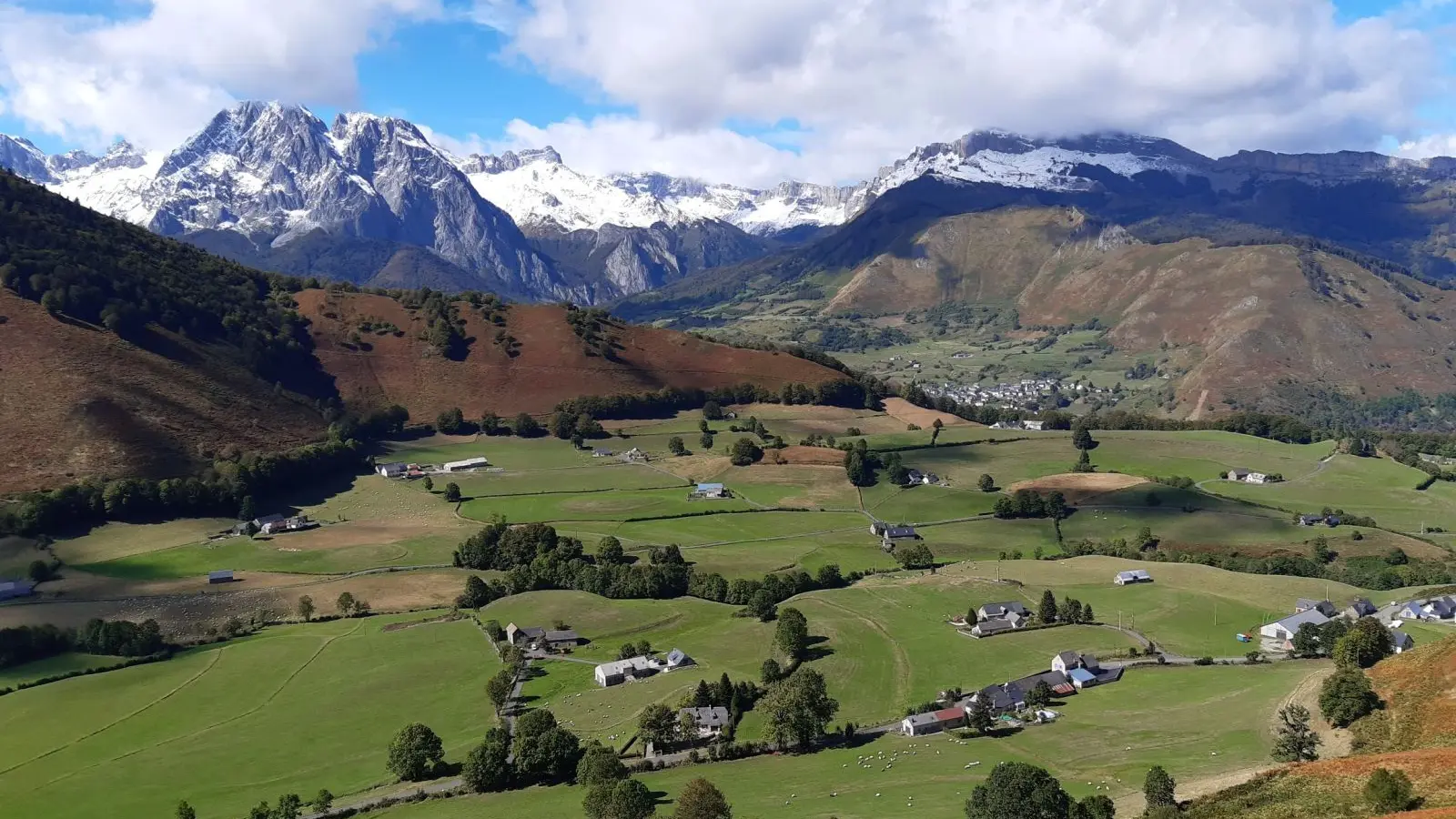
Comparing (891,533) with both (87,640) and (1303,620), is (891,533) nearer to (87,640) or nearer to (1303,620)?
(1303,620)

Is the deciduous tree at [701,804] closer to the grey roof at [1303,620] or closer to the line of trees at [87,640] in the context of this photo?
the line of trees at [87,640]

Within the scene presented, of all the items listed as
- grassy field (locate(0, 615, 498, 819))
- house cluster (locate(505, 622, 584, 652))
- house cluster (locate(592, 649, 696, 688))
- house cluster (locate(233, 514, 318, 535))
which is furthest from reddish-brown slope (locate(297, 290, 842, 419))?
house cluster (locate(592, 649, 696, 688))

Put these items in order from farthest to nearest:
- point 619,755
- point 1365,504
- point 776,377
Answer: point 776,377
point 1365,504
point 619,755

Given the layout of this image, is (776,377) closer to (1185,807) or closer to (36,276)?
(36,276)

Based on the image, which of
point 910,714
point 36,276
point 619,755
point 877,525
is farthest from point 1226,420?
point 36,276

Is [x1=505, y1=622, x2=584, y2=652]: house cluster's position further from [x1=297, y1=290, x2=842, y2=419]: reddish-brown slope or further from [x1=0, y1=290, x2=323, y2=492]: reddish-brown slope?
[x1=297, y1=290, x2=842, y2=419]: reddish-brown slope

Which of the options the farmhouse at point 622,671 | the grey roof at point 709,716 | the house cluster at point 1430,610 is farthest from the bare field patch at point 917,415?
the grey roof at point 709,716

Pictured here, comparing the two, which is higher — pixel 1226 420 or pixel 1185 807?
pixel 1226 420

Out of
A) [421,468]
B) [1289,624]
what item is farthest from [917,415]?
[1289,624]
